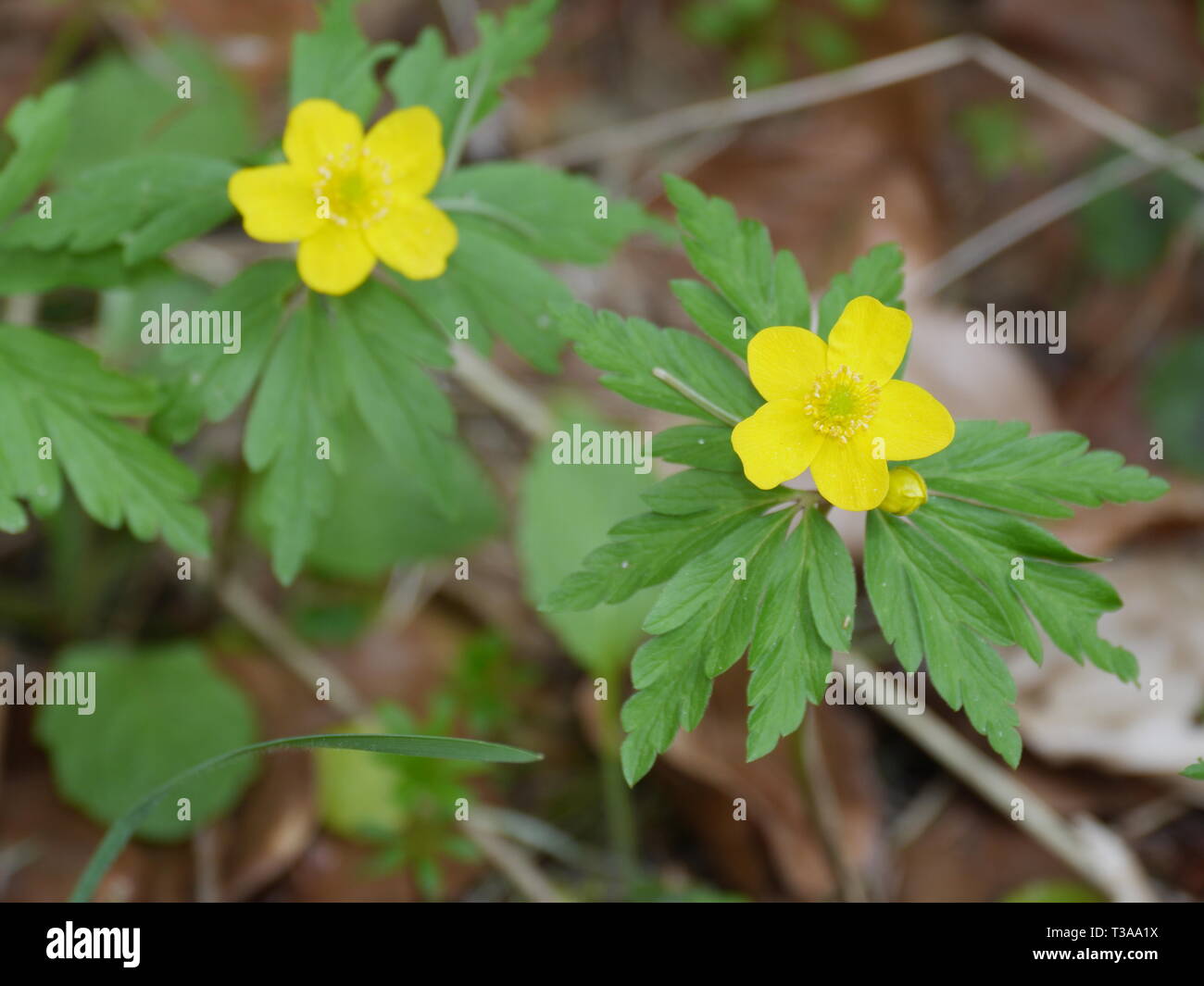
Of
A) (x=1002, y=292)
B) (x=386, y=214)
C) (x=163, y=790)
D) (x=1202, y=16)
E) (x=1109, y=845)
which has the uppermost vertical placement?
(x=1202, y=16)

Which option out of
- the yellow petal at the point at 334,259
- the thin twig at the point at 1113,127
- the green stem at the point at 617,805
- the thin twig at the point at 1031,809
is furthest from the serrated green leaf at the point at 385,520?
the thin twig at the point at 1113,127

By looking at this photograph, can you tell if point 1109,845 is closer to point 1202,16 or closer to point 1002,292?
point 1002,292

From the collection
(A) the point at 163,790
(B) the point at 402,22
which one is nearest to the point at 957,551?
(A) the point at 163,790

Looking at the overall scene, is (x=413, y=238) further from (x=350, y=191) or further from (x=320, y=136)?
(x=320, y=136)

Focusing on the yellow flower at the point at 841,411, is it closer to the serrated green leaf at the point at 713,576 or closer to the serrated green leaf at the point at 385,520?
the serrated green leaf at the point at 713,576

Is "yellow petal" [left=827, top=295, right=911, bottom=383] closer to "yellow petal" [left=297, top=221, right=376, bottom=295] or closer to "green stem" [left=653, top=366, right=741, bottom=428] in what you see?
"green stem" [left=653, top=366, right=741, bottom=428]
